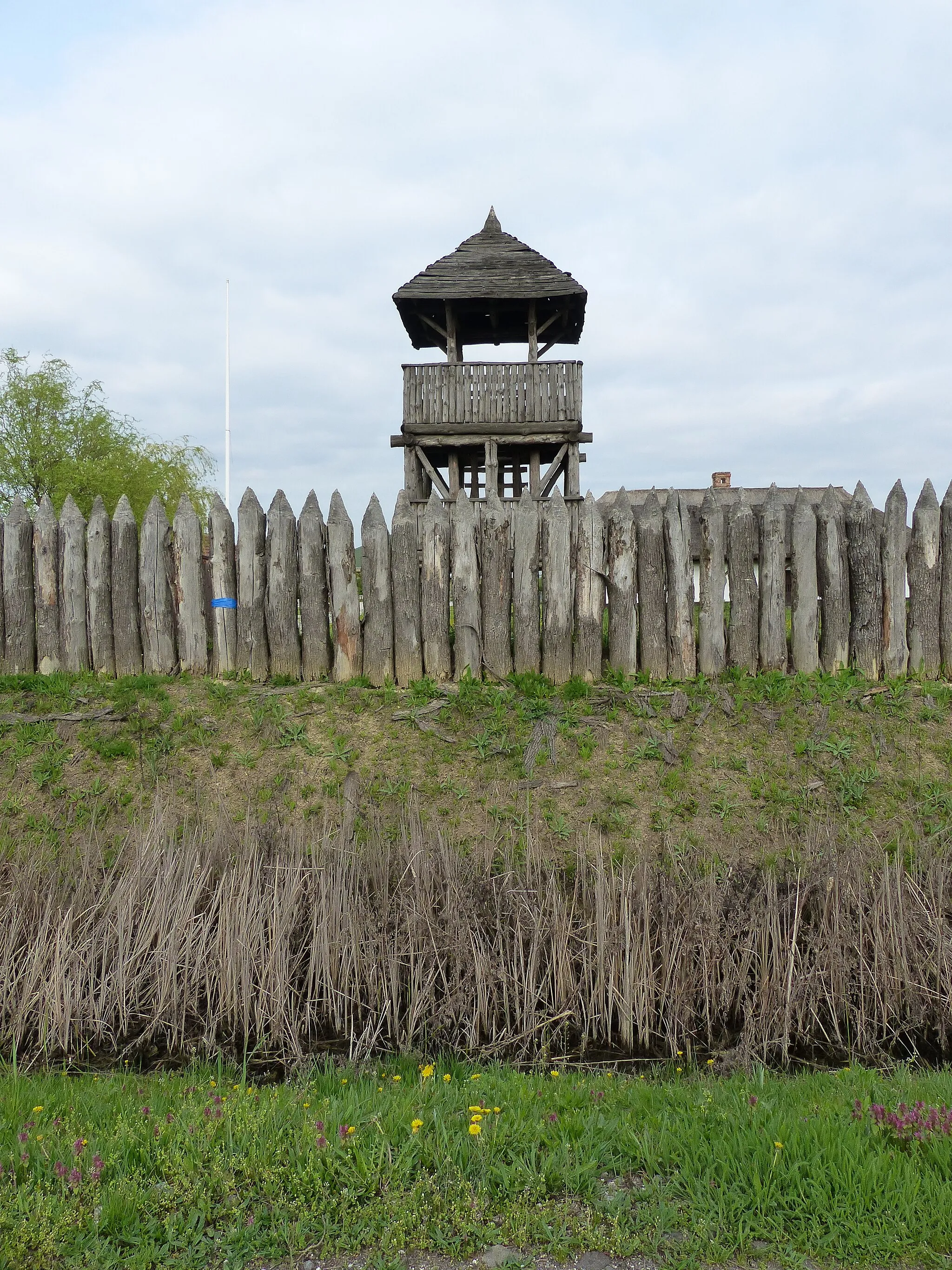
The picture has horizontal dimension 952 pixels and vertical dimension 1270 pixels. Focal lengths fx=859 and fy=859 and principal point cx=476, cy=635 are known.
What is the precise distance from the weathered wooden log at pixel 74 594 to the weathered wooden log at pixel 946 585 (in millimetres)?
7365

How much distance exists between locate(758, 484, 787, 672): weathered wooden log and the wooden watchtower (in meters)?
9.37

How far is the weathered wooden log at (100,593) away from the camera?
749 cm

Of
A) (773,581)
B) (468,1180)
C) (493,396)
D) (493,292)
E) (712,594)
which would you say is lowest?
(468,1180)

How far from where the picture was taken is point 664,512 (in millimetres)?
7070

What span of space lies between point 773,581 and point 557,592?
180 cm

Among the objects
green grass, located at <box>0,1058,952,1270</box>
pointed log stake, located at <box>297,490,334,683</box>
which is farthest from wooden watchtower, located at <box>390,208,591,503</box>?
green grass, located at <box>0,1058,952,1270</box>

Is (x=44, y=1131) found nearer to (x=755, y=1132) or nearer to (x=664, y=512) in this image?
(x=755, y=1132)

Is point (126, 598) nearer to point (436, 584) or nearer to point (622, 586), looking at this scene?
point (436, 584)

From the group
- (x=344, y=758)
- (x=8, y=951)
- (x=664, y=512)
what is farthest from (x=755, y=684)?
(x=8, y=951)

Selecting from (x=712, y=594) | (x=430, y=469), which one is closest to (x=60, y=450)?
(x=430, y=469)

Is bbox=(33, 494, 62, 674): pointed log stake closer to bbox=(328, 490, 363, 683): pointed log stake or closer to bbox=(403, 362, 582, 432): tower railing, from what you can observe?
bbox=(328, 490, 363, 683): pointed log stake

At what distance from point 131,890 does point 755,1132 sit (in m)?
3.08

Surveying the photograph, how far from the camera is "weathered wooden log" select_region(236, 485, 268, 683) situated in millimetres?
7262

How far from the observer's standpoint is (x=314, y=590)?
7164 millimetres
